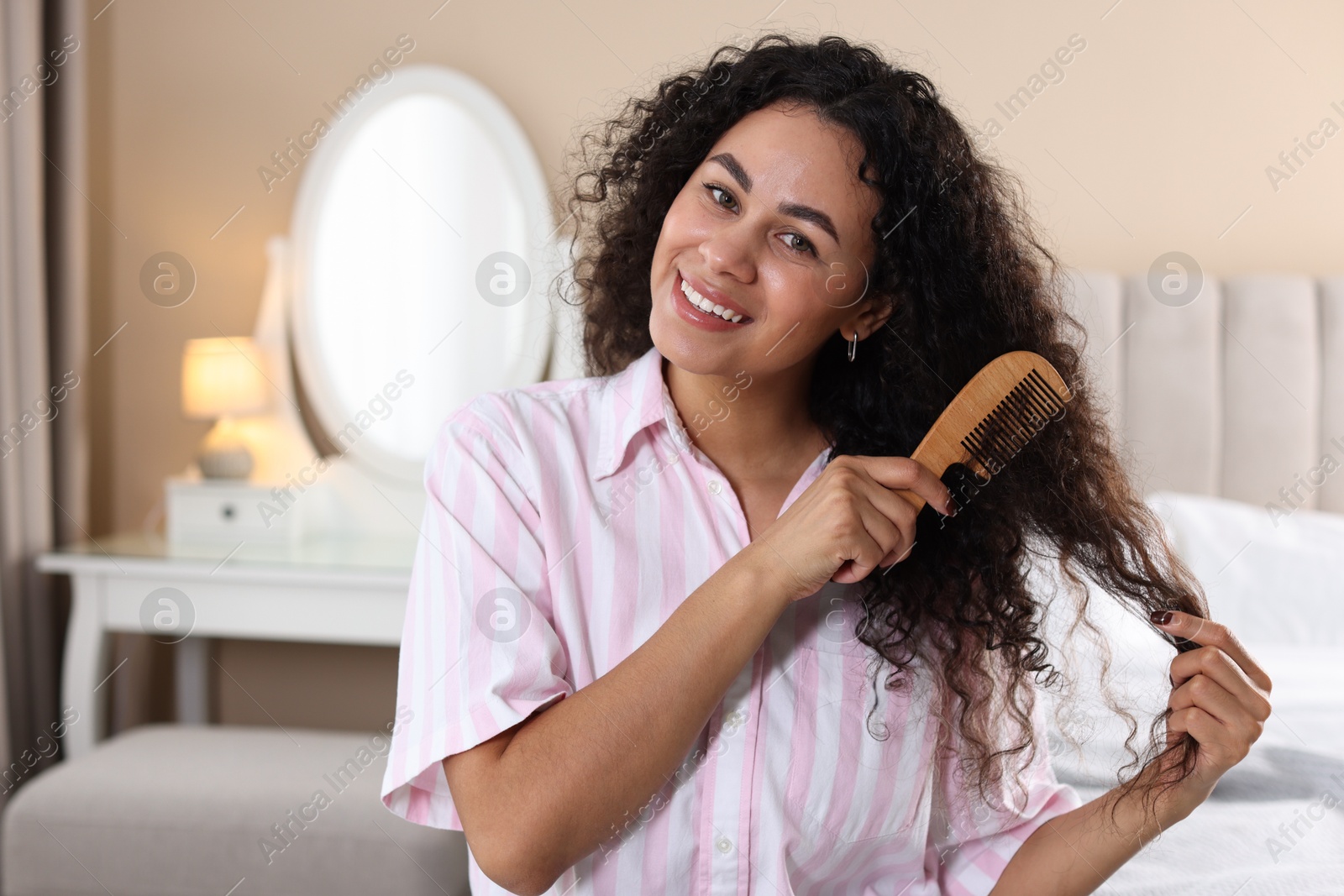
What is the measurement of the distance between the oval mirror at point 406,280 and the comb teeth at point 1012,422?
58.6 inches

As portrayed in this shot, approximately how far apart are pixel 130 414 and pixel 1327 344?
2601 mm

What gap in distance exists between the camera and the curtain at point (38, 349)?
6.80 ft

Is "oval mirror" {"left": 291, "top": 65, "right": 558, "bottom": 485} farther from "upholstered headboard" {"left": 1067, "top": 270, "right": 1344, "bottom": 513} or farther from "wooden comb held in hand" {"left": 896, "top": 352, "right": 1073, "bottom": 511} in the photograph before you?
"wooden comb held in hand" {"left": 896, "top": 352, "right": 1073, "bottom": 511}

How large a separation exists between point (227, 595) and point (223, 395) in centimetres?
45

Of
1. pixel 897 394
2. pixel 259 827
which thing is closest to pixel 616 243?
pixel 897 394

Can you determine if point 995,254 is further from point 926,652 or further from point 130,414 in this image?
point 130,414

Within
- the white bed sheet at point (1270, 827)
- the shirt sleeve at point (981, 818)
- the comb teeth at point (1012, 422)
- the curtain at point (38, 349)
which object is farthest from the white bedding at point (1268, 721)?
the curtain at point (38, 349)

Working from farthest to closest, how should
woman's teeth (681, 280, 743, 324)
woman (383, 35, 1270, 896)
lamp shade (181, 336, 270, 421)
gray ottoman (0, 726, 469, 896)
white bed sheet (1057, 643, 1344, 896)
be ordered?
lamp shade (181, 336, 270, 421) → gray ottoman (0, 726, 469, 896) → white bed sheet (1057, 643, 1344, 896) → woman's teeth (681, 280, 743, 324) → woman (383, 35, 1270, 896)

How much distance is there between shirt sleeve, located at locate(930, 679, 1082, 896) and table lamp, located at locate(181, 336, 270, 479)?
1.72 meters

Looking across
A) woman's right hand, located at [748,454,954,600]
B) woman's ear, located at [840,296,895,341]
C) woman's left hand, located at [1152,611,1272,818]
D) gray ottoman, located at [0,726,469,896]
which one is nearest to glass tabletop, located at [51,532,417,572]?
gray ottoman, located at [0,726,469,896]

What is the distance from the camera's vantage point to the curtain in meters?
2.07

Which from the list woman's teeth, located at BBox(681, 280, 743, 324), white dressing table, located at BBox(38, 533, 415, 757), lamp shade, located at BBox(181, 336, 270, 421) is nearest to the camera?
woman's teeth, located at BBox(681, 280, 743, 324)

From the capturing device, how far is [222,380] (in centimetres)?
220

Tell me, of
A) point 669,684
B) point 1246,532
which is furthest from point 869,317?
point 1246,532
